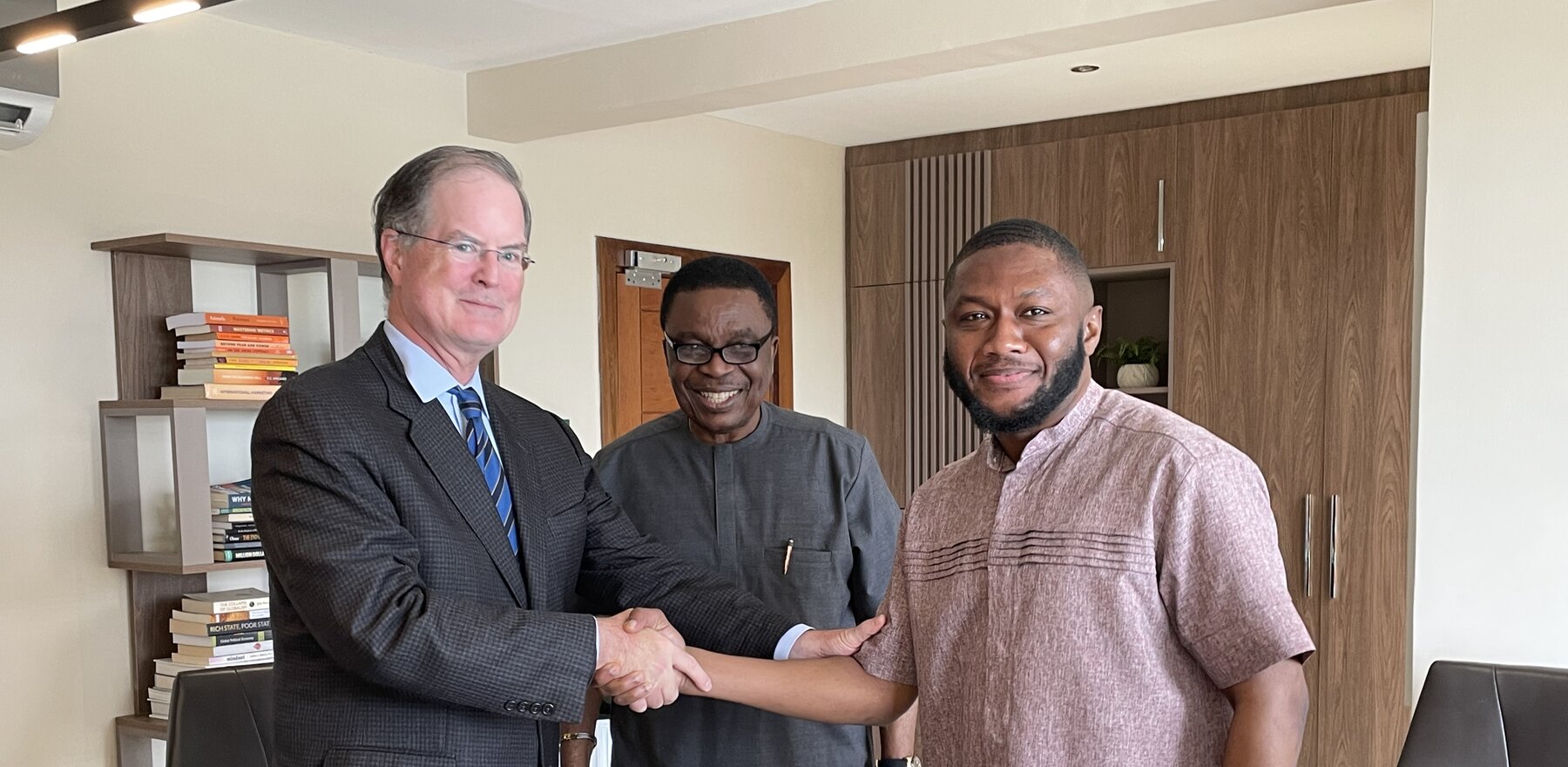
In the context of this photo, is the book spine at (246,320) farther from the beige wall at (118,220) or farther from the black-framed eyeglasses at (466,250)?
the black-framed eyeglasses at (466,250)

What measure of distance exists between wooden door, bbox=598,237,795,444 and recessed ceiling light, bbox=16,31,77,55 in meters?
2.94

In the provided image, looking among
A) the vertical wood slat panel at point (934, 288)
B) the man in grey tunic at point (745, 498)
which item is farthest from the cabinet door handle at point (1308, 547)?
the man in grey tunic at point (745, 498)

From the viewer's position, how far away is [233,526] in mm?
3551

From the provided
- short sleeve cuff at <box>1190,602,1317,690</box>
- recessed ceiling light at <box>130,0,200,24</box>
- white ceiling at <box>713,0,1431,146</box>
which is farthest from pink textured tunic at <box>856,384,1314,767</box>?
white ceiling at <box>713,0,1431,146</box>

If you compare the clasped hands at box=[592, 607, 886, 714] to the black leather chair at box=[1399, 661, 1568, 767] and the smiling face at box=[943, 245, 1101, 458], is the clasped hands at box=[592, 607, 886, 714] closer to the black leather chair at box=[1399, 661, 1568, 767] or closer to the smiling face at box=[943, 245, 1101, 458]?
the smiling face at box=[943, 245, 1101, 458]

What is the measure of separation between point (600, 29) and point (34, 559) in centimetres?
215

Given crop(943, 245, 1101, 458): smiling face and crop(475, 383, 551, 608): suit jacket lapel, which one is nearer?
crop(943, 245, 1101, 458): smiling face

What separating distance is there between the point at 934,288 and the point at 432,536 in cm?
444

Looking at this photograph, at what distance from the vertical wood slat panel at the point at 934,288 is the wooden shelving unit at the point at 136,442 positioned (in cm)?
292

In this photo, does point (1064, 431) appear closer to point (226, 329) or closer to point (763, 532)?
point (763, 532)

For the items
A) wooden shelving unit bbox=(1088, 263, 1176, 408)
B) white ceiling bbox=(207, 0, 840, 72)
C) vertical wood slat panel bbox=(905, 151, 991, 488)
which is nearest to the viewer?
white ceiling bbox=(207, 0, 840, 72)

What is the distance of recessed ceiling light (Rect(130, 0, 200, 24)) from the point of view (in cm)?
183

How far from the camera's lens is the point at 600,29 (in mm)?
4121

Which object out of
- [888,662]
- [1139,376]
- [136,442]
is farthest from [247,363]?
[1139,376]
